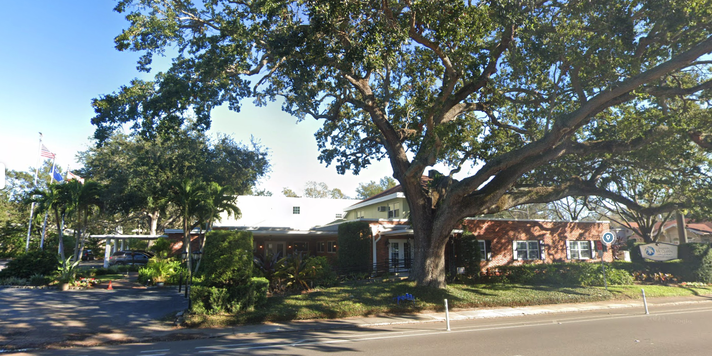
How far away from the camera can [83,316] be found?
13.0 m

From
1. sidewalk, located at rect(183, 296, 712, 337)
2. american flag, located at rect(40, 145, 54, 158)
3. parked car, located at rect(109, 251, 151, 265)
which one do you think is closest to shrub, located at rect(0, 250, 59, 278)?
american flag, located at rect(40, 145, 54, 158)

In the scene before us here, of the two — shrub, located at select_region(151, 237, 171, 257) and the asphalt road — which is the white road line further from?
shrub, located at select_region(151, 237, 171, 257)

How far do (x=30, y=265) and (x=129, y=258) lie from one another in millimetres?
11650

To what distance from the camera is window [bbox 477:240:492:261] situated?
2439cm

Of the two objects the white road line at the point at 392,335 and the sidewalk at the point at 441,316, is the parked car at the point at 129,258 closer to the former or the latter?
the sidewalk at the point at 441,316

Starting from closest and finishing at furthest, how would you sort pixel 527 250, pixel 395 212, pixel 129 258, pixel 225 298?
pixel 225 298, pixel 527 250, pixel 395 212, pixel 129 258

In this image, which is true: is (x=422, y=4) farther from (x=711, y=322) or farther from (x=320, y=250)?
(x=320, y=250)

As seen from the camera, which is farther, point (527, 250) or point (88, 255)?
point (88, 255)

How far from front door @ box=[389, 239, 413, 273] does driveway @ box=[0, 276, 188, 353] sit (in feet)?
37.6

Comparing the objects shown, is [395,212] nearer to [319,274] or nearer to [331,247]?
[331,247]

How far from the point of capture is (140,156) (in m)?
30.1

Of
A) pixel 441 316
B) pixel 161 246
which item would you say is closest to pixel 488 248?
pixel 441 316

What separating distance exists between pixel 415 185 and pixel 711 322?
10.1 m

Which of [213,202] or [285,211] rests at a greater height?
[285,211]
